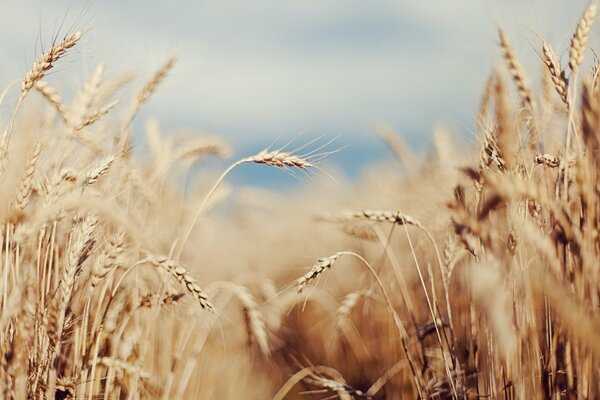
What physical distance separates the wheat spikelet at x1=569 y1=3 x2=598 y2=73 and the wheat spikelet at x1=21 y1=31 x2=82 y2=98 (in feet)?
5.39

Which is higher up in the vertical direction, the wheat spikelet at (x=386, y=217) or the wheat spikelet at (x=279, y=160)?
the wheat spikelet at (x=279, y=160)

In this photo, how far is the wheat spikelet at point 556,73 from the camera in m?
2.21

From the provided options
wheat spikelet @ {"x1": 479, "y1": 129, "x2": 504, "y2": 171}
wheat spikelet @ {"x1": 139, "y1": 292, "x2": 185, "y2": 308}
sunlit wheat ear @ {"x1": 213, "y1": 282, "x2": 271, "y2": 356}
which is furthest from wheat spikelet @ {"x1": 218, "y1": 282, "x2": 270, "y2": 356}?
wheat spikelet @ {"x1": 479, "y1": 129, "x2": 504, "y2": 171}

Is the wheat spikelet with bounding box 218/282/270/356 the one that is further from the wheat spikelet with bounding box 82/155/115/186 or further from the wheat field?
the wheat spikelet with bounding box 82/155/115/186

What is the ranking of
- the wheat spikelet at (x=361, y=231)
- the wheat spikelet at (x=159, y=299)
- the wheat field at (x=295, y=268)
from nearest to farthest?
the wheat field at (x=295, y=268) → the wheat spikelet at (x=159, y=299) → the wheat spikelet at (x=361, y=231)

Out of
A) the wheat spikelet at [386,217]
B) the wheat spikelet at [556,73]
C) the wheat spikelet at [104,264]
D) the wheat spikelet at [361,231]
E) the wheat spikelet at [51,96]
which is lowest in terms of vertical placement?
the wheat spikelet at [104,264]

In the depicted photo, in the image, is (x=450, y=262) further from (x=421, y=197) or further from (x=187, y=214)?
(x=187, y=214)

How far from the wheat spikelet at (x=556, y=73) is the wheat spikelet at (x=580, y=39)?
0.04 m

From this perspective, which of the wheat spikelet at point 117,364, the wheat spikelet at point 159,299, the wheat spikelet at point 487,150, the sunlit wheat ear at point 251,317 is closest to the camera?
the wheat spikelet at point 487,150

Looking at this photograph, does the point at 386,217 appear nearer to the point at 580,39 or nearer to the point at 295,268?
the point at 295,268

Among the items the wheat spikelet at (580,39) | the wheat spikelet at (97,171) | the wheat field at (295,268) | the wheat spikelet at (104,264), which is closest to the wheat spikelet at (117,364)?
the wheat field at (295,268)

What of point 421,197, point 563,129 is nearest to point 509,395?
point 563,129

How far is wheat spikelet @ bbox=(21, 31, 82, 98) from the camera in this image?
2.32m

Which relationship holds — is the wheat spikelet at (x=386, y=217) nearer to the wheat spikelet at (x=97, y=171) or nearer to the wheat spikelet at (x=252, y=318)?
the wheat spikelet at (x=252, y=318)
